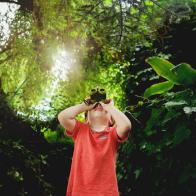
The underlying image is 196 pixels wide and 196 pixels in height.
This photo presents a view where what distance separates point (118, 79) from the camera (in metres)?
5.94

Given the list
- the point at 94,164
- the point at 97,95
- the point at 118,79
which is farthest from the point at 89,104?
the point at 118,79

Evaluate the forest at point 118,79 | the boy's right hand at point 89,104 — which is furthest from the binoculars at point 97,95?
the forest at point 118,79

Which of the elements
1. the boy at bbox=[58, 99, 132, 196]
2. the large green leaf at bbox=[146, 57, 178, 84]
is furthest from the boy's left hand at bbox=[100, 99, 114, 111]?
the large green leaf at bbox=[146, 57, 178, 84]

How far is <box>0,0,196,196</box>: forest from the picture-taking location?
334 centimetres

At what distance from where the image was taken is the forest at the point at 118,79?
334cm

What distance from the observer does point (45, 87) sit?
5551 mm

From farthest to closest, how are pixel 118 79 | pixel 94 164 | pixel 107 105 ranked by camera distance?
pixel 118 79 → pixel 107 105 → pixel 94 164

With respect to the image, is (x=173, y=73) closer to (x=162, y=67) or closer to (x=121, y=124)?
(x=162, y=67)

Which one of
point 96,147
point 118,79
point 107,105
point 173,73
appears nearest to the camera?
point 96,147

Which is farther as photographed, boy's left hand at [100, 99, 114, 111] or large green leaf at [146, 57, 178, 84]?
large green leaf at [146, 57, 178, 84]

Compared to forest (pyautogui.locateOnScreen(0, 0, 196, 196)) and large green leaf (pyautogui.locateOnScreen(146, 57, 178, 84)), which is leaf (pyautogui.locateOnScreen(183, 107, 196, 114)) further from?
large green leaf (pyautogui.locateOnScreen(146, 57, 178, 84))

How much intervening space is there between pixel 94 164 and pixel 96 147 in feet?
0.47

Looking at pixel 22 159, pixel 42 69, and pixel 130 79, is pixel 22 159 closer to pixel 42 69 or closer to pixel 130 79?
pixel 42 69

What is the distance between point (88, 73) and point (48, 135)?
1.25 m
